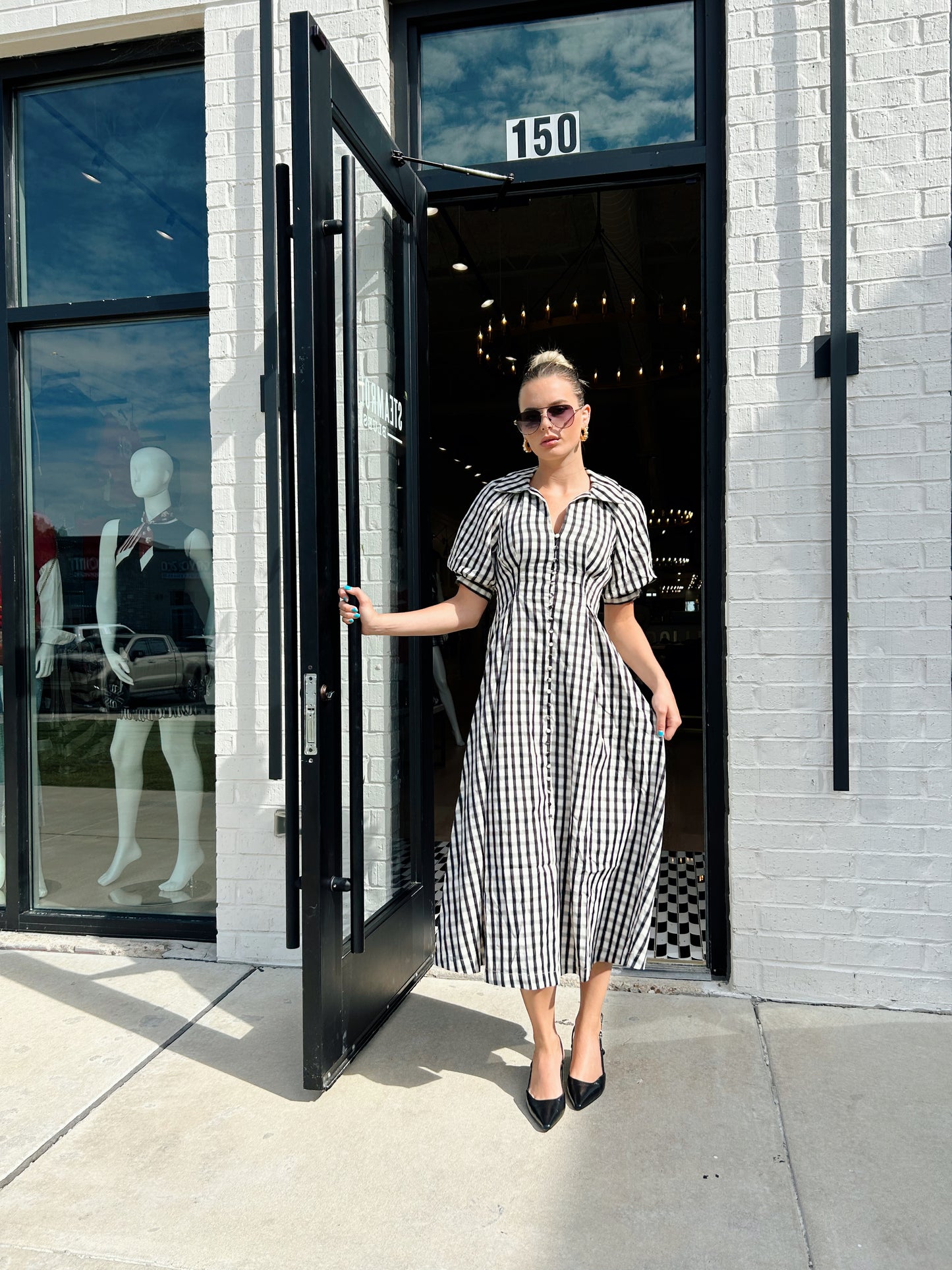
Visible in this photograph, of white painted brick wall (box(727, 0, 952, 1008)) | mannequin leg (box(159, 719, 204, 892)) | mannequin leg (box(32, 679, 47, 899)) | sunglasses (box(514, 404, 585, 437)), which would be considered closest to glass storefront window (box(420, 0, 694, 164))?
white painted brick wall (box(727, 0, 952, 1008))

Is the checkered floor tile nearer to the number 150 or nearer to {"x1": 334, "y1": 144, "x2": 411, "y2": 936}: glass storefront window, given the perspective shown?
{"x1": 334, "y1": 144, "x2": 411, "y2": 936}: glass storefront window

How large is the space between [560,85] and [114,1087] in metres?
3.30

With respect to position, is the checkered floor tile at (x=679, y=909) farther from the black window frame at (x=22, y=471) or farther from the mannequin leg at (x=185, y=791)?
the black window frame at (x=22, y=471)

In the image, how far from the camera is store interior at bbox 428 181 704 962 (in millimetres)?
5289

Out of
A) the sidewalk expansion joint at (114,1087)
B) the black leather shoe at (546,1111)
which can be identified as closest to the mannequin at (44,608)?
the sidewalk expansion joint at (114,1087)

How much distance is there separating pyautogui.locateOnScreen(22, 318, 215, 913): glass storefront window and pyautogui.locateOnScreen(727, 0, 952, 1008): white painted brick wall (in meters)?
1.94

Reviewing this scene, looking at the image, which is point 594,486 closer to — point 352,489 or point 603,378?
point 352,489

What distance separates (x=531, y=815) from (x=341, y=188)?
1.67m

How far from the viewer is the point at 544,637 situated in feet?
7.20

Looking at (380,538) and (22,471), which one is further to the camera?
(22,471)

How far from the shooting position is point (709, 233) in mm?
2826

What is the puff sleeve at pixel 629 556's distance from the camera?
7.32ft

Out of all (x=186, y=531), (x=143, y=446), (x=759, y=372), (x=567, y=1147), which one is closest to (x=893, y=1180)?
(x=567, y=1147)

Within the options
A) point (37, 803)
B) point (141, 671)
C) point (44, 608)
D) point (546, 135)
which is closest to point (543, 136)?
point (546, 135)
